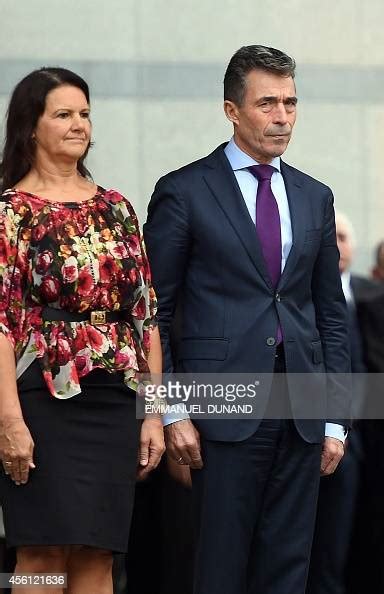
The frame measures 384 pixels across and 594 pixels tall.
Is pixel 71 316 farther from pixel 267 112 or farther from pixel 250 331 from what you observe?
pixel 267 112

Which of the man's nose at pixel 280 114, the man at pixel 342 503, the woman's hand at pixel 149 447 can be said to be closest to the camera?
the woman's hand at pixel 149 447

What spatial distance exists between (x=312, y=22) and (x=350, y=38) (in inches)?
5.8

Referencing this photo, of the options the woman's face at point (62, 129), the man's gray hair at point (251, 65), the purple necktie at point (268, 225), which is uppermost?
the man's gray hair at point (251, 65)

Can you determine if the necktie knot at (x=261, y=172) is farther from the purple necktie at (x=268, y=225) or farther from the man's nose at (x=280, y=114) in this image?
the man's nose at (x=280, y=114)

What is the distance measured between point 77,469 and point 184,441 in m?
0.40

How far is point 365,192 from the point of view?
568 cm

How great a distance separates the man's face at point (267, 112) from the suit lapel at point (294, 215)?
0.11m

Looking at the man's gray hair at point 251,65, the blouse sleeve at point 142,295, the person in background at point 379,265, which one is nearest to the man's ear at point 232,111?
the man's gray hair at point 251,65

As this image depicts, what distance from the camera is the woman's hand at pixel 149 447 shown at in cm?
429

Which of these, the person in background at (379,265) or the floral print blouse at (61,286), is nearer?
the floral print blouse at (61,286)

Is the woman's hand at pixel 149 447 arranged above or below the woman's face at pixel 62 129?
below

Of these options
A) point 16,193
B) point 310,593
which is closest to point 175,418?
point 16,193

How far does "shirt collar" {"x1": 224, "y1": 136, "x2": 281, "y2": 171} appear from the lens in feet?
15.1

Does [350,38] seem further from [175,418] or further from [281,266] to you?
[175,418]
